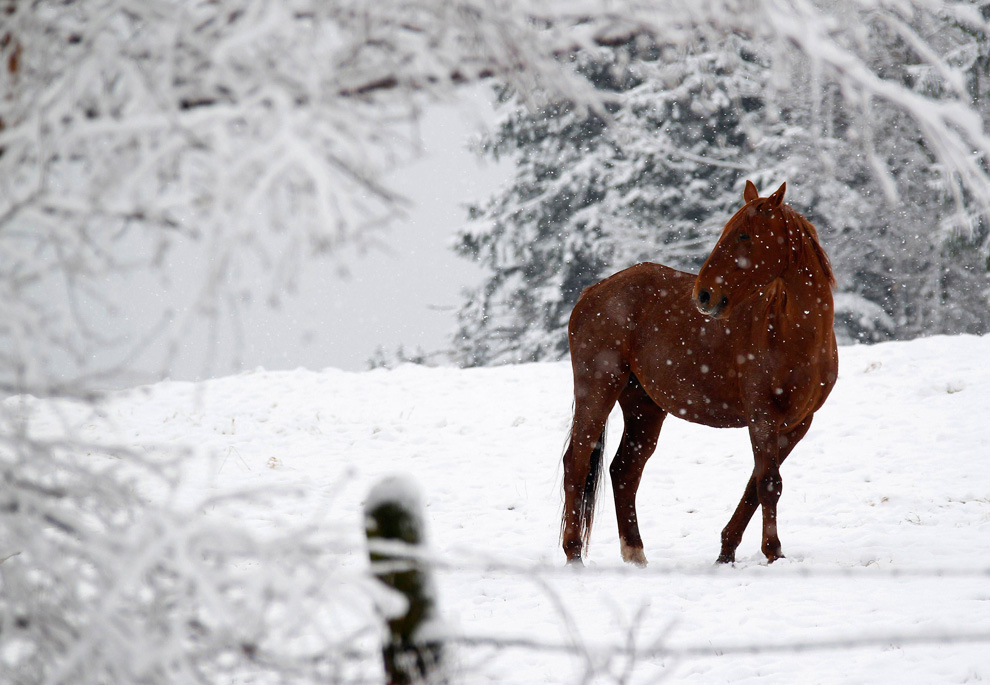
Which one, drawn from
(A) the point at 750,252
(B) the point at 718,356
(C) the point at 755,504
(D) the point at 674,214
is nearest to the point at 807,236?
(A) the point at 750,252

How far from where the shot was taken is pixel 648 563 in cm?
527

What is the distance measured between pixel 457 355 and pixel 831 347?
13729mm

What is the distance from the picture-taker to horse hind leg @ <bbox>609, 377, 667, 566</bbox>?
540 cm

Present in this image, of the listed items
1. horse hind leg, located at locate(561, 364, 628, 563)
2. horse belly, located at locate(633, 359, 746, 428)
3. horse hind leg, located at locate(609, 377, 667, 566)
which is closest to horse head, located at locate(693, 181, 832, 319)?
horse belly, located at locate(633, 359, 746, 428)

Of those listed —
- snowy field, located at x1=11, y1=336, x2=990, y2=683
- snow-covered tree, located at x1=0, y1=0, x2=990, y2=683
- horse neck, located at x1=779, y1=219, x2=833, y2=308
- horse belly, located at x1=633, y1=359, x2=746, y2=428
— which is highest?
snow-covered tree, located at x1=0, y1=0, x2=990, y2=683

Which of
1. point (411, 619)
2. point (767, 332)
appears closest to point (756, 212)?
point (767, 332)

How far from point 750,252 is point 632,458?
5.97 feet

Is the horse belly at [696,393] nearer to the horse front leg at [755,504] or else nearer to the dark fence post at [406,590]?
the horse front leg at [755,504]

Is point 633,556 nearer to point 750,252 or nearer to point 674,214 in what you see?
point 750,252

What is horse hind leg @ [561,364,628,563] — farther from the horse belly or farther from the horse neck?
the horse neck

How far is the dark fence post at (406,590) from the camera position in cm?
181

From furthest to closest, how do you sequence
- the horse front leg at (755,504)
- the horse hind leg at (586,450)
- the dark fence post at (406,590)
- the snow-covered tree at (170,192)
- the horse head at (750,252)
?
the horse hind leg at (586,450), the horse front leg at (755,504), the horse head at (750,252), the dark fence post at (406,590), the snow-covered tree at (170,192)

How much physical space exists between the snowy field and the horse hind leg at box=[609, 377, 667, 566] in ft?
0.69

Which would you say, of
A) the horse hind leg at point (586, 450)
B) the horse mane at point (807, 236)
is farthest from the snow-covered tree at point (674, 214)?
the horse mane at point (807, 236)
